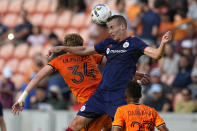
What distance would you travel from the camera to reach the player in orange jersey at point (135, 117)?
21.6 ft

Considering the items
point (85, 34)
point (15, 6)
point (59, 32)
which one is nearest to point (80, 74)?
point (85, 34)

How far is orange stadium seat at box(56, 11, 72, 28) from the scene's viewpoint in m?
17.6

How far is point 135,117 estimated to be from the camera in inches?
259

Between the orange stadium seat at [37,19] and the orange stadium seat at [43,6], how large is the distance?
0.22m

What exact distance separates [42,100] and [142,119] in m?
7.28

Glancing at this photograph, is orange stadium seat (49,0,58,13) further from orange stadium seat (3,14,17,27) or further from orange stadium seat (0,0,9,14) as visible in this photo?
orange stadium seat (0,0,9,14)

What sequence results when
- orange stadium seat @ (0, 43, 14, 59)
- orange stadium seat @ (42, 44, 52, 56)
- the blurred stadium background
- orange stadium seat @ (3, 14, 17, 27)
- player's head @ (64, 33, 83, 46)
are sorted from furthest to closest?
orange stadium seat @ (3, 14, 17, 27)
orange stadium seat @ (0, 43, 14, 59)
orange stadium seat @ (42, 44, 52, 56)
the blurred stadium background
player's head @ (64, 33, 83, 46)

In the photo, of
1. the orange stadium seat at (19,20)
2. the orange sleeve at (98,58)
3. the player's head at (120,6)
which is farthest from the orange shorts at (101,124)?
the orange stadium seat at (19,20)

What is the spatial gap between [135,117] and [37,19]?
12565 millimetres

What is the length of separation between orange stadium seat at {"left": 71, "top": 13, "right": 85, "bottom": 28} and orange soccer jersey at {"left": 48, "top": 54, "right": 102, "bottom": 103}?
9.18 metres

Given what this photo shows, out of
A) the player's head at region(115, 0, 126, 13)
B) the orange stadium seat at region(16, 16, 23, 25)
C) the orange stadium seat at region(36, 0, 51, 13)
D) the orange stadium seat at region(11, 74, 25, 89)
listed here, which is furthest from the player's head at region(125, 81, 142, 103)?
the orange stadium seat at region(16, 16, 23, 25)

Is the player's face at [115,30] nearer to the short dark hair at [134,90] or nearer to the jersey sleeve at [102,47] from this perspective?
the jersey sleeve at [102,47]

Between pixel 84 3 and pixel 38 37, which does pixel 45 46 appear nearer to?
pixel 38 37

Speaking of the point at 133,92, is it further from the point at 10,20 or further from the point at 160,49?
the point at 10,20
